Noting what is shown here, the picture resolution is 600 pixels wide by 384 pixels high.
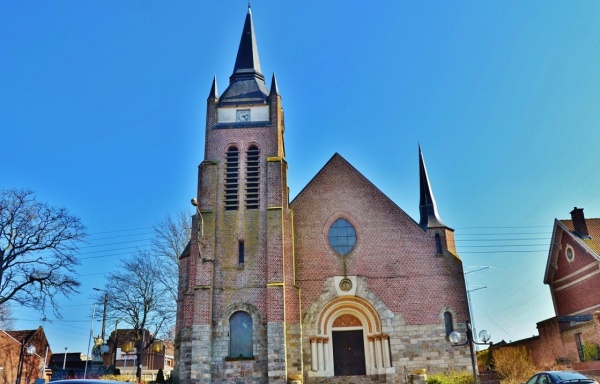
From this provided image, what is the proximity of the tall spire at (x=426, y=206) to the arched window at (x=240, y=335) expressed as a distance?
1122cm

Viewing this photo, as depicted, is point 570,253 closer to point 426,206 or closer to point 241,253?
point 426,206

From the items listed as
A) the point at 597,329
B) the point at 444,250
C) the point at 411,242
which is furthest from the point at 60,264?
the point at 597,329

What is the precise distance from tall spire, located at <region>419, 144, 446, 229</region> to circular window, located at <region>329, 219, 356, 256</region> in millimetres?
4175

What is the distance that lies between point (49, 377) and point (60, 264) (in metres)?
20.6

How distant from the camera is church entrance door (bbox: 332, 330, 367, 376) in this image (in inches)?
1056

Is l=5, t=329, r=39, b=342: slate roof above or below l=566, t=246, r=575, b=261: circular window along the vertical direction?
below

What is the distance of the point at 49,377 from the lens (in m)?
43.5

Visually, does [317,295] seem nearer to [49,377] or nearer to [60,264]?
[60,264]

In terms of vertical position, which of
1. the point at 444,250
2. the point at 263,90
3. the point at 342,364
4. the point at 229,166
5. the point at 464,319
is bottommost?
the point at 342,364

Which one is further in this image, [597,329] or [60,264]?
[60,264]

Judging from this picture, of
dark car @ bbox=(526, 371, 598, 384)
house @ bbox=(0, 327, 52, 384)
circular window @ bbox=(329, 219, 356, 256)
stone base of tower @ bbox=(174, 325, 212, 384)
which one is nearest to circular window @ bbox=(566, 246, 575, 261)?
circular window @ bbox=(329, 219, 356, 256)

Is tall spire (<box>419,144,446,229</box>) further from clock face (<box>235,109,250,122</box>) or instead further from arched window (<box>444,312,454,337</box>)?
clock face (<box>235,109,250,122</box>)

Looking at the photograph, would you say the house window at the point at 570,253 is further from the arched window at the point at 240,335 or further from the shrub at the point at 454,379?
the arched window at the point at 240,335

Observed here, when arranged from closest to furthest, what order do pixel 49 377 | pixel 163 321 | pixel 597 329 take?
pixel 597 329 → pixel 163 321 → pixel 49 377
